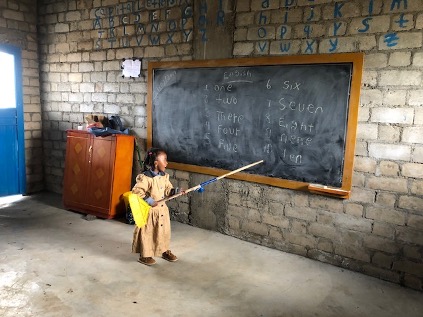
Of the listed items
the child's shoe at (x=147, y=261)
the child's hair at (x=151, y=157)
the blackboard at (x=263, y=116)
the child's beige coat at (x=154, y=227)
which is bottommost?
the child's shoe at (x=147, y=261)

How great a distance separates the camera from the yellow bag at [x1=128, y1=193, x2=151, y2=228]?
326 cm

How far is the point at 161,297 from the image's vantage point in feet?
9.71

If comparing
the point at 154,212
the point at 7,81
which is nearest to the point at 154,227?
the point at 154,212

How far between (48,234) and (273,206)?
274 centimetres

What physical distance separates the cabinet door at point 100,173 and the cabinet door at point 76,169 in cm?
11

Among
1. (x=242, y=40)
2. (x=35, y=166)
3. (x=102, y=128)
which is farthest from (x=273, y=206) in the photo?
(x=35, y=166)

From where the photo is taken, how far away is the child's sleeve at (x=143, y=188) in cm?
335

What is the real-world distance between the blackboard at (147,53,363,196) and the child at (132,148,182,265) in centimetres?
103

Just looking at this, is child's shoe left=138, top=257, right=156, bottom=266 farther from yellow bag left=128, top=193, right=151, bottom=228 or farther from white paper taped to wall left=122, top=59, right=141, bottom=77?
white paper taped to wall left=122, top=59, right=141, bottom=77

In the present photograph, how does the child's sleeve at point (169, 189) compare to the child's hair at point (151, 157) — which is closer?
the child's hair at point (151, 157)

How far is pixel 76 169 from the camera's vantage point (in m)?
5.23

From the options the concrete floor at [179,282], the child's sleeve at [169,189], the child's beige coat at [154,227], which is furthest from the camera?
the child's sleeve at [169,189]

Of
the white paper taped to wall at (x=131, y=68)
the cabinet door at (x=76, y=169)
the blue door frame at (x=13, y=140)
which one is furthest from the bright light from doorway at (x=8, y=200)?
the white paper taped to wall at (x=131, y=68)

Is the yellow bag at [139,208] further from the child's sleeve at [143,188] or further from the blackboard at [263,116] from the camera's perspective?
the blackboard at [263,116]
